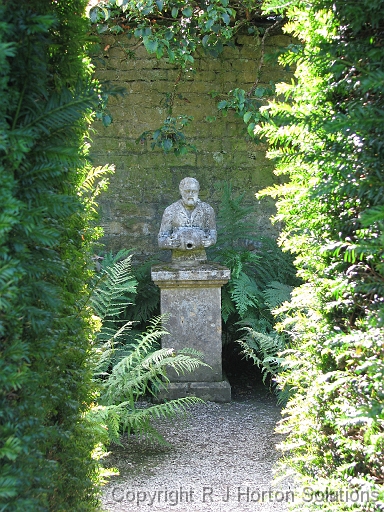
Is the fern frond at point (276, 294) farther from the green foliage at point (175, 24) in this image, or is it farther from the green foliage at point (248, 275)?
the green foliage at point (175, 24)

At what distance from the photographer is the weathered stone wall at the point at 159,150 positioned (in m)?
6.79

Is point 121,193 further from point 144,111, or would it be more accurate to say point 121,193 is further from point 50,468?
point 50,468

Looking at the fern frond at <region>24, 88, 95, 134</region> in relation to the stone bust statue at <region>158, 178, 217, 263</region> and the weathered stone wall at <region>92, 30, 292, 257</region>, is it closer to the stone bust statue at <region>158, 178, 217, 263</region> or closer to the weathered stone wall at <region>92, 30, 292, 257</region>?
the stone bust statue at <region>158, 178, 217, 263</region>

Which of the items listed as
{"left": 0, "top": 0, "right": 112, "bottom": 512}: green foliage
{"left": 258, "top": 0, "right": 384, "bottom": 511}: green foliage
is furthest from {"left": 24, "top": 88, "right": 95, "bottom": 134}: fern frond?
{"left": 258, "top": 0, "right": 384, "bottom": 511}: green foliage

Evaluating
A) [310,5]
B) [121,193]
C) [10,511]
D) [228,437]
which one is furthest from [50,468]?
[121,193]

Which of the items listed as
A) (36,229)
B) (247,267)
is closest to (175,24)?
(247,267)

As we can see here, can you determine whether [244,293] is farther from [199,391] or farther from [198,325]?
[199,391]

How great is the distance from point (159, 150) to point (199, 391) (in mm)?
2951

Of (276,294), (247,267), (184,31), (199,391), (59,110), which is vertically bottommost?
(199,391)

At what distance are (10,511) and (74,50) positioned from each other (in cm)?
146

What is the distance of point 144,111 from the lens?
684cm

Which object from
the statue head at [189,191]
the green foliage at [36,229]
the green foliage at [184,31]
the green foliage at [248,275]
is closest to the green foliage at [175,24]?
the green foliage at [184,31]

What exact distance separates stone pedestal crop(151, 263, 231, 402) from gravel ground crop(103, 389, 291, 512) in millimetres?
175

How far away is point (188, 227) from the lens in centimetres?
537
